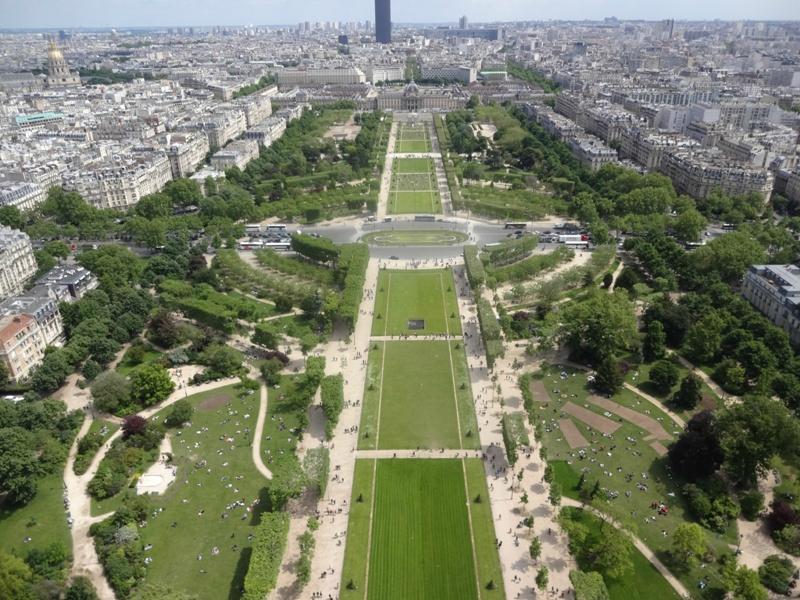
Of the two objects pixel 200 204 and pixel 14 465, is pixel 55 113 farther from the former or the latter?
pixel 14 465

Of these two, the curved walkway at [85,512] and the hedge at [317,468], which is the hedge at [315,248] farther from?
the hedge at [317,468]

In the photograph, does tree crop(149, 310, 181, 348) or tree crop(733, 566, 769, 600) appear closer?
tree crop(733, 566, 769, 600)

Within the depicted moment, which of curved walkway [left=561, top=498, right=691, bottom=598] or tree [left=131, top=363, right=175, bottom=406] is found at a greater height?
tree [left=131, top=363, right=175, bottom=406]

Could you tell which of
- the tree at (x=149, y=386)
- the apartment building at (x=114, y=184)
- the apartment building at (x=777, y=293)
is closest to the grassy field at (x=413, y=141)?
the apartment building at (x=114, y=184)

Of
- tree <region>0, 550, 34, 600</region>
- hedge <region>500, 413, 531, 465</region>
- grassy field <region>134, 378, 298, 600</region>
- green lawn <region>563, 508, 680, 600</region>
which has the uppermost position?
tree <region>0, 550, 34, 600</region>

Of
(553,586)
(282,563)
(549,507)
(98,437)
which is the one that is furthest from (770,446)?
(98,437)

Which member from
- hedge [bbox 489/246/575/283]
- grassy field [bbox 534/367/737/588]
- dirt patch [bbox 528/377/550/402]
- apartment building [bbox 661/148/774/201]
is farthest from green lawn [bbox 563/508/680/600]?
apartment building [bbox 661/148/774/201]

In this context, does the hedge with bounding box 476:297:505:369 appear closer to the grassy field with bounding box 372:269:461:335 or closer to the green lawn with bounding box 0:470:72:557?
the grassy field with bounding box 372:269:461:335
